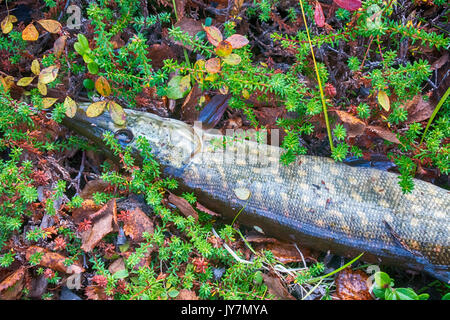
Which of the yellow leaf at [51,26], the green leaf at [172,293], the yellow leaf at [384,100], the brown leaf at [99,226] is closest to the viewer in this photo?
the yellow leaf at [384,100]

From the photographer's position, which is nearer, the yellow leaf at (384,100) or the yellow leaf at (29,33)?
the yellow leaf at (384,100)

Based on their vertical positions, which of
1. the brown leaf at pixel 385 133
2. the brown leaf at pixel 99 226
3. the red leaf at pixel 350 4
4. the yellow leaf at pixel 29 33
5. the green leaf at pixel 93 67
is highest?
the red leaf at pixel 350 4

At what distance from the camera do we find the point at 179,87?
10.1 feet

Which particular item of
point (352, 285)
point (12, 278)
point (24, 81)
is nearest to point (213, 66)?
point (24, 81)

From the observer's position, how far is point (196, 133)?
3492mm

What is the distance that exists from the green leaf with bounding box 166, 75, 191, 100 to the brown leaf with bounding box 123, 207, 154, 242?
3.54 feet

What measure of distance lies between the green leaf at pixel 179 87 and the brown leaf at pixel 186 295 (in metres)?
1.57

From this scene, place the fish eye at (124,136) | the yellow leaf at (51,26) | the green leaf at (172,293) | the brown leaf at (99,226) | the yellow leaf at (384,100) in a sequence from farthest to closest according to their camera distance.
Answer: the fish eye at (124,136) → the brown leaf at (99,226) → the yellow leaf at (51,26) → the green leaf at (172,293) → the yellow leaf at (384,100)

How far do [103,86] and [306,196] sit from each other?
76.4 inches

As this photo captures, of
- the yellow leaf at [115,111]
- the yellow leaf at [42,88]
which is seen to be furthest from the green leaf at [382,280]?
the yellow leaf at [42,88]

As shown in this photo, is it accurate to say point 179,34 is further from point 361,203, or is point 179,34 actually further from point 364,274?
point 364,274

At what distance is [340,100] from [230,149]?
1.09 metres

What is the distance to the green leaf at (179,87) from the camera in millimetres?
3053

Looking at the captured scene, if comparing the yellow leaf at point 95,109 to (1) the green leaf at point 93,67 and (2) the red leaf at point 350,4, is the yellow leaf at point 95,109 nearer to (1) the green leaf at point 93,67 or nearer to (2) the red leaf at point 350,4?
(1) the green leaf at point 93,67
